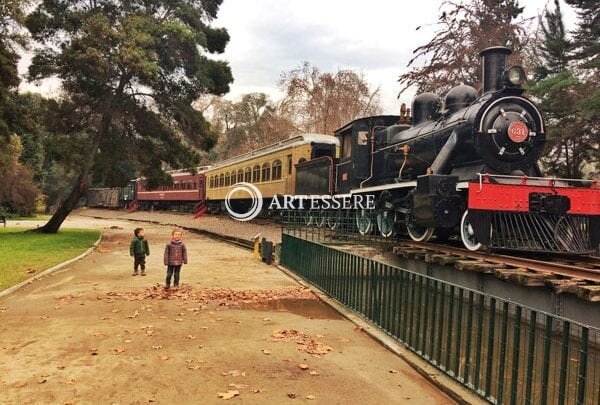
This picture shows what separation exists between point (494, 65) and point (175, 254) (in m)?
7.58

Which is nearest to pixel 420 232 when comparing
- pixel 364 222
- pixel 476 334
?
pixel 364 222

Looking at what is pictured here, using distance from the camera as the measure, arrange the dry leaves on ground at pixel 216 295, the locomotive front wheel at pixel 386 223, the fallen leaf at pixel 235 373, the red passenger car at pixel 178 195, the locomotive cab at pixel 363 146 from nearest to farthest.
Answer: the fallen leaf at pixel 235 373, the dry leaves on ground at pixel 216 295, the locomotive front wheel at pixel 386 223, the locomotive cab at pixel 363 146, the red passenger car at pixel 178 195

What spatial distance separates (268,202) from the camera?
25.8 metres

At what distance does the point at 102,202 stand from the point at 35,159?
12770mm

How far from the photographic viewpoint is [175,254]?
9391mm

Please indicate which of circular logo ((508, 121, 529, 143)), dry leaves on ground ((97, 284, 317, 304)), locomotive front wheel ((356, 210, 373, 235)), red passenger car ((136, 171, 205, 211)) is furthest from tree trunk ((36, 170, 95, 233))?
circular logo ((508, 121, 529, 143))

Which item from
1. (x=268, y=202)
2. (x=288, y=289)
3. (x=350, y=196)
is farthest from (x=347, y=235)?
(x=268, y=202)

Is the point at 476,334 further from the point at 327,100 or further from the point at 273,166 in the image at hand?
the point at 327,100

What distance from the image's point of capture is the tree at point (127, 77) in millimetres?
19141

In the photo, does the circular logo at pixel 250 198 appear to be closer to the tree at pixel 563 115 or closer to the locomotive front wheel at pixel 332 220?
the locomotive front wheel at pixel 332 220

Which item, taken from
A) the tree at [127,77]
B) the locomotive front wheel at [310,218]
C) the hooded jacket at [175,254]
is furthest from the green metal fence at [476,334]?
the tree at [127,77]

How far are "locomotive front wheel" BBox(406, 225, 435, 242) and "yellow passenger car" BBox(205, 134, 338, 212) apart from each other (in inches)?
330

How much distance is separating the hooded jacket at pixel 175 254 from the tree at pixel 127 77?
1175 cm

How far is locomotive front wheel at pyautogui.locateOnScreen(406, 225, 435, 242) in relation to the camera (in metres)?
11.2
